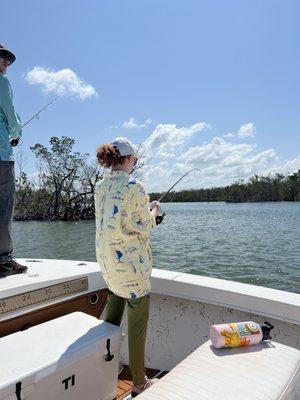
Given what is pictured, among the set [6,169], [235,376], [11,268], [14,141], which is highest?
[14,141]

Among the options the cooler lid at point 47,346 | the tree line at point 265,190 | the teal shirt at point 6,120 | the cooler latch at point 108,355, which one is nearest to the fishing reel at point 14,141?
the teal shirt at point 6,120

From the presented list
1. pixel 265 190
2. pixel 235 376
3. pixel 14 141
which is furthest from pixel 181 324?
pixel 265 190

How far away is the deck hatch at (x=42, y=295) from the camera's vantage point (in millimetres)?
1755

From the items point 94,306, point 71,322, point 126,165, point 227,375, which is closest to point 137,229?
point 126,165

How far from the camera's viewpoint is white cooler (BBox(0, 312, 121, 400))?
1.30 m

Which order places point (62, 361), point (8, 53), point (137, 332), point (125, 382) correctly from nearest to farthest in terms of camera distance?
1. point (62, 361)
2. point (137, 332)
3. point (8, 53)
4. point (125, 382)

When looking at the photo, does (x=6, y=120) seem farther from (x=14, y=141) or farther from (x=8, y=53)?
(x=8, y=53)

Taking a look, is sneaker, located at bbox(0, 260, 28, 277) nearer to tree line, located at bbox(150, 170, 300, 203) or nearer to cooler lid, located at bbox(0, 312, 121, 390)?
cooler lid, located at bbox(0, 312, 121, 390)

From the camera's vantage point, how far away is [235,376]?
50.1 inches

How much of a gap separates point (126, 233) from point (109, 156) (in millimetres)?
361

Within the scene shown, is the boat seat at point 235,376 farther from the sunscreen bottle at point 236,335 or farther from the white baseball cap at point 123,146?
the white baseball cap at point 123,146

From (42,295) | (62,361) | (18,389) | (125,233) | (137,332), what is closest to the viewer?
(18,389)

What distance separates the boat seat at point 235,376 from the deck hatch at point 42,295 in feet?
2.81

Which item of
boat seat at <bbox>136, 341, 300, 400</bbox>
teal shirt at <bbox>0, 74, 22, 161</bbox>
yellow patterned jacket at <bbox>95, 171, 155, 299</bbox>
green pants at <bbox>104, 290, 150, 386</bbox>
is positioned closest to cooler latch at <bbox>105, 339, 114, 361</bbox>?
green pants at <bbox>104, 290, 150, 386</bbox>
